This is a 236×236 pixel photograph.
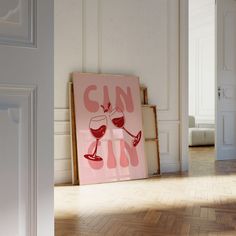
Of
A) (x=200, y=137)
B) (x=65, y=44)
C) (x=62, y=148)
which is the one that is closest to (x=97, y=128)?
(x=62, y=148)

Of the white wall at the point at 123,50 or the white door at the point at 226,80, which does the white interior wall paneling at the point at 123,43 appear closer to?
the white wall at the point at 123,50

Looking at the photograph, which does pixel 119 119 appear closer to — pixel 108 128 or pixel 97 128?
pixel 108 128

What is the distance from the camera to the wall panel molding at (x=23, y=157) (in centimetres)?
128

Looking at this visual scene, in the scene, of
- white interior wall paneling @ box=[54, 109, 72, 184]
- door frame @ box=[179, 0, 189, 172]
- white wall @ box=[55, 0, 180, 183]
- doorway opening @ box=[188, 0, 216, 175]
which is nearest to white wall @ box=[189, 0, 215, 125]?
doorway opening @ box=[188, 0, 216, 175]

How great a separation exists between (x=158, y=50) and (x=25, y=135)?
395 cm

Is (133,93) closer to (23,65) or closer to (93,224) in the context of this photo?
(93,224)

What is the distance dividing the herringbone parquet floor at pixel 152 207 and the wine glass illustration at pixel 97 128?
14.3 inches

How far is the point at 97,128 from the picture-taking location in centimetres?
436

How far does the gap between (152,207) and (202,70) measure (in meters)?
7.69

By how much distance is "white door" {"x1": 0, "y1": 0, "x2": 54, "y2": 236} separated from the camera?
126cm

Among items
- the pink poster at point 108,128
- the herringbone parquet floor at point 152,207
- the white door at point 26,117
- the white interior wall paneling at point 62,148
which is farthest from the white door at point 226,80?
the white door at point 26,117

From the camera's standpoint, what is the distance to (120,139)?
449cm

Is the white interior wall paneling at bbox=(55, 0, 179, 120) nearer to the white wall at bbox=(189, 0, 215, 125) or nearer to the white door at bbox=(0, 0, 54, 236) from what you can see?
the white door at bbox=(0, 0, 54, 236)

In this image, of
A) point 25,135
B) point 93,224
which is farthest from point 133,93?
point 25,135
